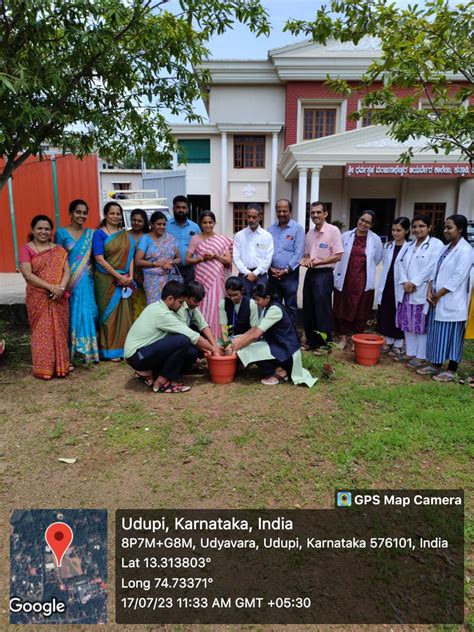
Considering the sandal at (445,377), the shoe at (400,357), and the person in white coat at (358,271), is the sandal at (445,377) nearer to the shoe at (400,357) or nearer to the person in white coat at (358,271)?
the shoe at (400,357)

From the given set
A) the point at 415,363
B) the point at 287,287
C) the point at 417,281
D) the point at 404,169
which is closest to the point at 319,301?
the point at 287,287

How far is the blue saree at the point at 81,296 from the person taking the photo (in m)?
4.73

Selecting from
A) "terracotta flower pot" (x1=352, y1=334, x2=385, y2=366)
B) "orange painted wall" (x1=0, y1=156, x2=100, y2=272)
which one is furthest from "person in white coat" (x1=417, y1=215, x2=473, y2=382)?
"orange painted wall" (x1=0, y1=156, x2=100, y2=272)

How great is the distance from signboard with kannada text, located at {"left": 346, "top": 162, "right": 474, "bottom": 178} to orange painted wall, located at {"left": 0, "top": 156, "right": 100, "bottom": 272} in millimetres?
7541

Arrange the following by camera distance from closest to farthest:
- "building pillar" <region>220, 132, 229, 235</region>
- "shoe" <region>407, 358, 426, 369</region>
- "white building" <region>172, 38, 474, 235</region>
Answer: "shoe" <region>407, 358, 426, 369</region> < "white building" <region>172, 38, 474, 235</region> < "building pillar" <region>220, 132, 229, 235</region>

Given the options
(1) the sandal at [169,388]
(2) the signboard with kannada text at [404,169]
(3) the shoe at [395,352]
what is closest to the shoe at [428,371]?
(3) the shoe at [395,352]

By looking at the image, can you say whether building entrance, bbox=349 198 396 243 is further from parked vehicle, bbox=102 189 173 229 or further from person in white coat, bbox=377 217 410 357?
person in white coat, bbox=377 217 410 357

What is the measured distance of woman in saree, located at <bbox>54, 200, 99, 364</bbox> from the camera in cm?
473

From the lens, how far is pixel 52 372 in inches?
181

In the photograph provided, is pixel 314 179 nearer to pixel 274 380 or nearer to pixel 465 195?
pixel 465 195

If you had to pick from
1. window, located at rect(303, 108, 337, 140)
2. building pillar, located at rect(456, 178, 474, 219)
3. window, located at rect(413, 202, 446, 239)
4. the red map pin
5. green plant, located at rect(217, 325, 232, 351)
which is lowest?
Result: the red map pin

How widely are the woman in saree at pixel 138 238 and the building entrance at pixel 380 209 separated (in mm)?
13175

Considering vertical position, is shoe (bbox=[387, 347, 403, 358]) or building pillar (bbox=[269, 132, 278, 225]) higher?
building pillar (bbox=[269, 132, 278, 225])

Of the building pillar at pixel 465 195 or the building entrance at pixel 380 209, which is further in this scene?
the building entrance at pixel 380 209
